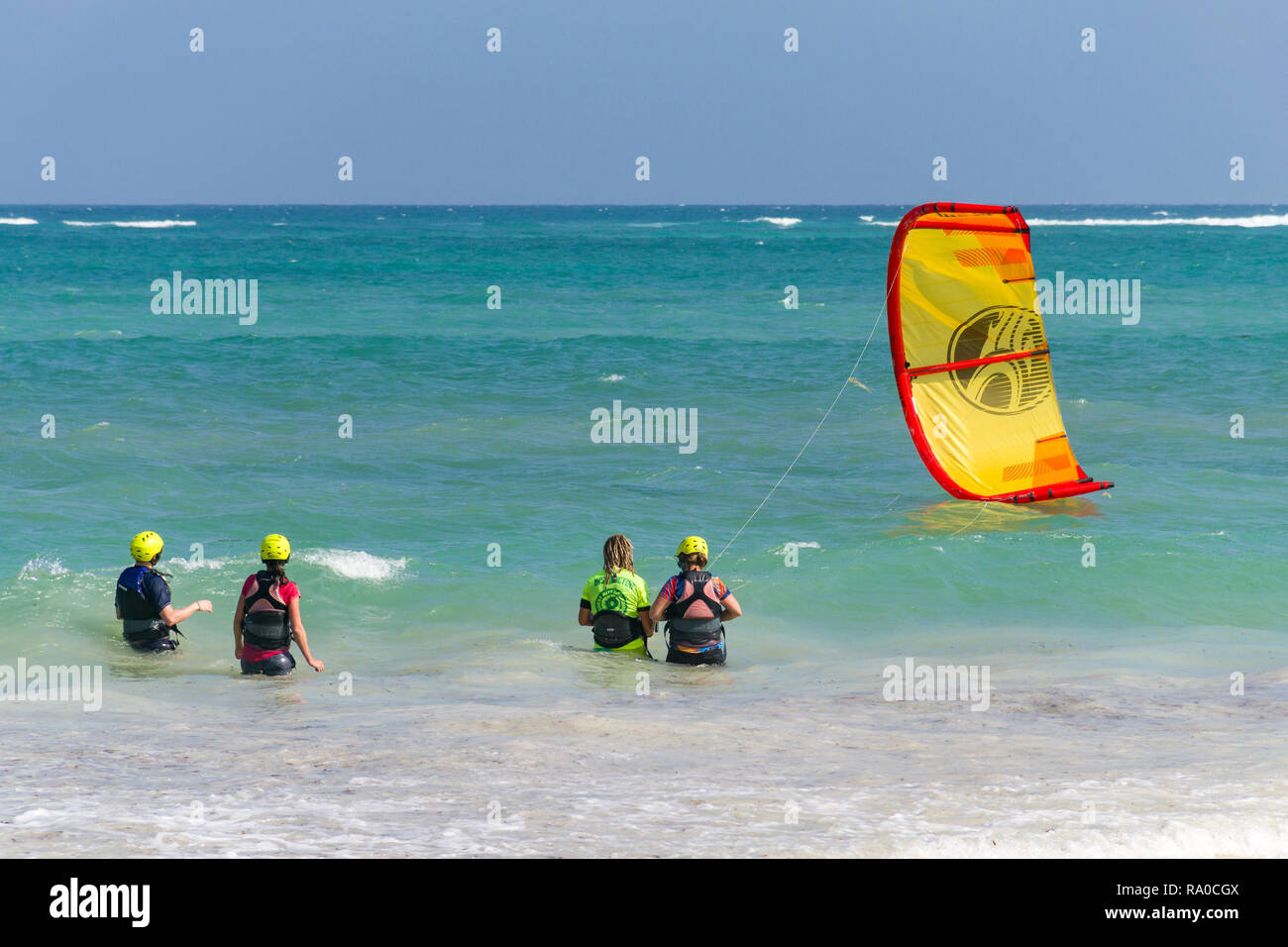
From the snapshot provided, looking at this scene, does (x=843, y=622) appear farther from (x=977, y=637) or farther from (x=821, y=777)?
(x=821, y=777)

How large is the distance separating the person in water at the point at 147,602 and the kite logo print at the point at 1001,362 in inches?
326

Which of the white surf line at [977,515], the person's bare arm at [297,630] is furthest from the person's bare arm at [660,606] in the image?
the white surf line at [977,515]

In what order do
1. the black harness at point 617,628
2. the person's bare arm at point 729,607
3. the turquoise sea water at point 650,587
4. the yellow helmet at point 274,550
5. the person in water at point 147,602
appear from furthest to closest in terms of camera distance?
the black harness at point 617,628 < the person in water at point 147,602 < the person's bare arm at point 729,607 < the yellow helmet at point 274,550 < the turquoise sea water at point 650,587

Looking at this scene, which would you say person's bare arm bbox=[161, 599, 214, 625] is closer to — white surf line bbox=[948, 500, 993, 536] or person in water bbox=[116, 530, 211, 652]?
person in water bbox=[116, 530, 211, 652]

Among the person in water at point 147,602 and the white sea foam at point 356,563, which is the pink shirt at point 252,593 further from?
the white sea foam at point 356,563

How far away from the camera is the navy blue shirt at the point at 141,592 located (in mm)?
9305

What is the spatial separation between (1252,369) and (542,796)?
2337cm

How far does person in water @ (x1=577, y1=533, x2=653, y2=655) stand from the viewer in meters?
9.33

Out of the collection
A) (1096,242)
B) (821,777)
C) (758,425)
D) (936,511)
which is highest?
(1096,242)

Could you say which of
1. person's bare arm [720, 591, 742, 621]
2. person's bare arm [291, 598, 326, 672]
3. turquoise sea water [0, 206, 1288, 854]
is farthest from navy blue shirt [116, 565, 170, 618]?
person's bare arm [720, 591, 742, 621]

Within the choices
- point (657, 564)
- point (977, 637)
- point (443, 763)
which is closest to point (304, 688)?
point (443, 763)

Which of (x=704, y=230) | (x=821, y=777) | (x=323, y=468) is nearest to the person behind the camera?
(x=821, y=777)

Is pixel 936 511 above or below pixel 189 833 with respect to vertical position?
above

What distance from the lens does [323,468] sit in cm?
1678
